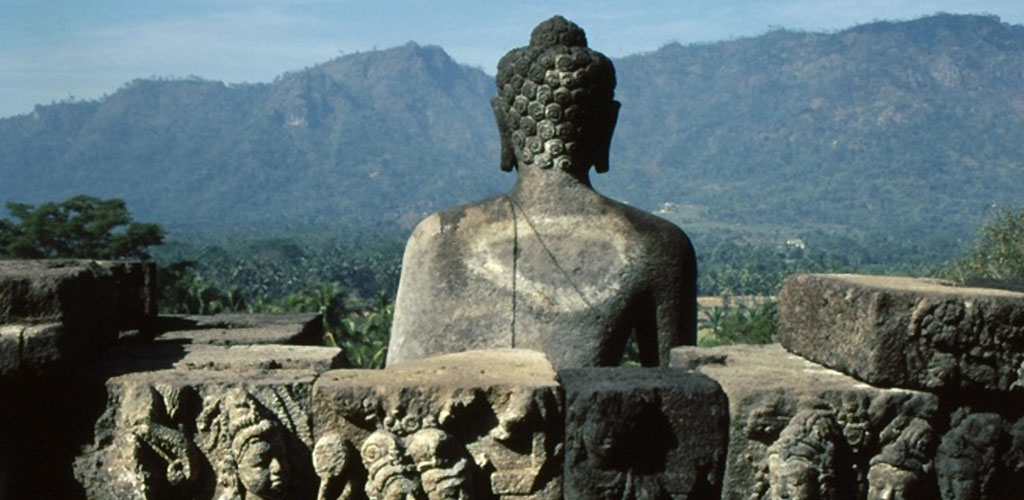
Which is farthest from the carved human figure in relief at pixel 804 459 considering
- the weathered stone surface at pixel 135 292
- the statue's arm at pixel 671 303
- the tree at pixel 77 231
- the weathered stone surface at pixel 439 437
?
the tree at pixel 77 231

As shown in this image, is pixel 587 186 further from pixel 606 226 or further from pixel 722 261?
pixel 722 261

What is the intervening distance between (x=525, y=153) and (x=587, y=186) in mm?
278

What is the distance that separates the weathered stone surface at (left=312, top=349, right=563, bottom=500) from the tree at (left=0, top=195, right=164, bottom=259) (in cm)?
4065

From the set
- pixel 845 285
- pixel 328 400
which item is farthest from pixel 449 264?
pixel 845 285

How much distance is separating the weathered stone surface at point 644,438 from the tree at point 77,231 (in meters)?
40.9

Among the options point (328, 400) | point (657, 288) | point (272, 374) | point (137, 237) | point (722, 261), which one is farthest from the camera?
point (722, 261)

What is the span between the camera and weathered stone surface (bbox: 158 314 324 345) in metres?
5.21

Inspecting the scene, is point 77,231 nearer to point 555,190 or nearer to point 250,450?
point 555,190

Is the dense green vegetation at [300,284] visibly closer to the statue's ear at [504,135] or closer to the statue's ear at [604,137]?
the statue's ear at [504,135]

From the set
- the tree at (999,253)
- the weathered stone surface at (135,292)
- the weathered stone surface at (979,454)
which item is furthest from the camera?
the tree at (999,253)

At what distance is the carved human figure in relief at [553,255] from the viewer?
176 inches

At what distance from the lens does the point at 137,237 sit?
43.6 metres

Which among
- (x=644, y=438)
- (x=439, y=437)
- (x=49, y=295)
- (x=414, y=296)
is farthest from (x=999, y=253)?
(x=49, y=295)

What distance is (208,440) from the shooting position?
365cm
